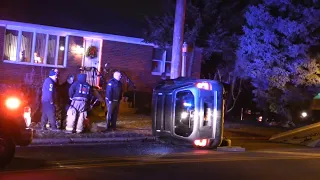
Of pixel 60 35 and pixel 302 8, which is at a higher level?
pixel 302 8

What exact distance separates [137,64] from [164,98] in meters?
Answer: 10.8

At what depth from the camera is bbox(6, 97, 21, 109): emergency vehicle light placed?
351 inches

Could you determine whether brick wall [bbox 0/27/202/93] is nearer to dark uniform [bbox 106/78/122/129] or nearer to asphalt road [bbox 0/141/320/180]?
dark uniform [bbox 106/78/122/129]

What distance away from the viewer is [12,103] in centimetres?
895

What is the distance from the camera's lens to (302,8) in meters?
21.0

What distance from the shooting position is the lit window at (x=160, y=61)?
25220 millimetres

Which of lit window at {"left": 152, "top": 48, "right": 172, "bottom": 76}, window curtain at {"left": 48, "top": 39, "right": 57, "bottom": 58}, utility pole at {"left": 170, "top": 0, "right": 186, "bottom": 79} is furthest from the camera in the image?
lit window at {"left": 152, "top": 48, "right": 172, "bottom": 76}

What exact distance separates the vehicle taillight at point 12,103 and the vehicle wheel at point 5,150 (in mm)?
577

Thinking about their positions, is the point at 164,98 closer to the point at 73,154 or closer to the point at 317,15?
the point at 73,154

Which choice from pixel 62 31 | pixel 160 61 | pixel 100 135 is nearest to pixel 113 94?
pixel 100 135

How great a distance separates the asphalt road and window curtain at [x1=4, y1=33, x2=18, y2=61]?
10.4m

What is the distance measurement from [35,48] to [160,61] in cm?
637

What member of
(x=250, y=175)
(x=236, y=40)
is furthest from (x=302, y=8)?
(x=250, y=175)

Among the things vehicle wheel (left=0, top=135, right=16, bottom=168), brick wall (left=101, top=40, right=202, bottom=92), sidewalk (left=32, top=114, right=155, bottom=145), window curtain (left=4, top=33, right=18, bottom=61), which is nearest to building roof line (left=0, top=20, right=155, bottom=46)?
brick wall (left=101, top=40, right=202, bottom=92)
